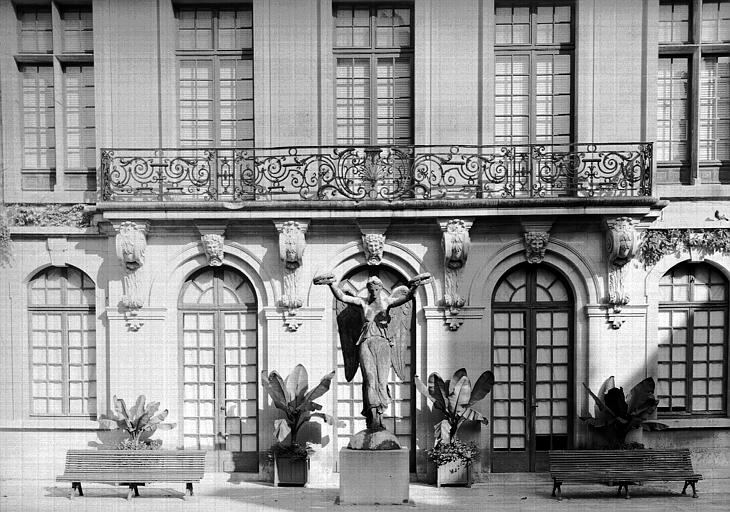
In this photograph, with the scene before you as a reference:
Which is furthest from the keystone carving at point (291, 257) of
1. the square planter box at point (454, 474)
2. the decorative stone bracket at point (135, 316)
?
the square planter box at point (454, 474)

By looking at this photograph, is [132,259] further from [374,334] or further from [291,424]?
[374,334]

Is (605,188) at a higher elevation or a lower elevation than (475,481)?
higher

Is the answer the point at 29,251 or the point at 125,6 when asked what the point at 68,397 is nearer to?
the point at 29,251

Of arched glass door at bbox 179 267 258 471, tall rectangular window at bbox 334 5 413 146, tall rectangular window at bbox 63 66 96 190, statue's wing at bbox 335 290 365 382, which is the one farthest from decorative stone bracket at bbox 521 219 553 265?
tall rectangular window at bbox 63 66 96 190

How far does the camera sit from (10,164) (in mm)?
15812

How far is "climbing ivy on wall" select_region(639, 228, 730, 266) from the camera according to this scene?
15.4 m

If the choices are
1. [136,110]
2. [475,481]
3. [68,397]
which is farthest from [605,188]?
[68,397]

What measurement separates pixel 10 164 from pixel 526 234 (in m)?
9.61

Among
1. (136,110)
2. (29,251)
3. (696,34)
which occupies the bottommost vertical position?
(29,251)

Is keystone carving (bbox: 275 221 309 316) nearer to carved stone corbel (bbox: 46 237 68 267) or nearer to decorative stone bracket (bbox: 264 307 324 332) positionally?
decorative stone bracket (bbox: 264 307 324 332)

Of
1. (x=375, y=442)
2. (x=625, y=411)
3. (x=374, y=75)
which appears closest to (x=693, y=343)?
(x=625, y=411)

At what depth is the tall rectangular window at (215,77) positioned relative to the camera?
15.9m

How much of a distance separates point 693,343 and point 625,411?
6.79 feet

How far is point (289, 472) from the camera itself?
48.0 feet
